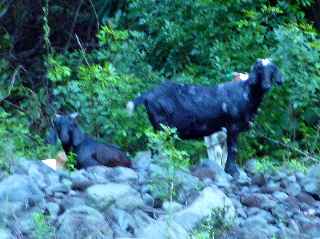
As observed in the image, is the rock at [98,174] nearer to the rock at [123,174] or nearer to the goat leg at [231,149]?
the rock at [123,174]

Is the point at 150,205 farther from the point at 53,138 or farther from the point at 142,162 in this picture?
the point at 53,138

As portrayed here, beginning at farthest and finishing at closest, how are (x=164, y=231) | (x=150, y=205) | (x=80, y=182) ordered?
(x=80, y=182) < (x=150, y=205) < (x=164, y=231)

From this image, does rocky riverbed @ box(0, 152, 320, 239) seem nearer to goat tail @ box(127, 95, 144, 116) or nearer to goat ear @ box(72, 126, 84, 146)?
goat ear @ box(72, 126, 84, 146)

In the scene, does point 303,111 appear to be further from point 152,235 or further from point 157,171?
point 152,235

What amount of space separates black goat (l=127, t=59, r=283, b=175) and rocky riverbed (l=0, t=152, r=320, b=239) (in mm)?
1299

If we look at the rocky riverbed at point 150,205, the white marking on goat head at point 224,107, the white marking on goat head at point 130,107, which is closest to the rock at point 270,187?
the rocky riverbed at point 150,205

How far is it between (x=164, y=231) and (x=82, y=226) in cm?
46

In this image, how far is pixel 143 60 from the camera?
1255 centimetres

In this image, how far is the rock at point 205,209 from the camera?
19.6 feet

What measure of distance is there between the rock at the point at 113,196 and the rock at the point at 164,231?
484mm

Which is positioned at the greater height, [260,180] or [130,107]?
[260,180]

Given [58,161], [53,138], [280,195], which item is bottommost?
[53,138]

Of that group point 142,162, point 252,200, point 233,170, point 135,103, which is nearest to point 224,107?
point 233,170

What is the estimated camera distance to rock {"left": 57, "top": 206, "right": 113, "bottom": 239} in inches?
223
